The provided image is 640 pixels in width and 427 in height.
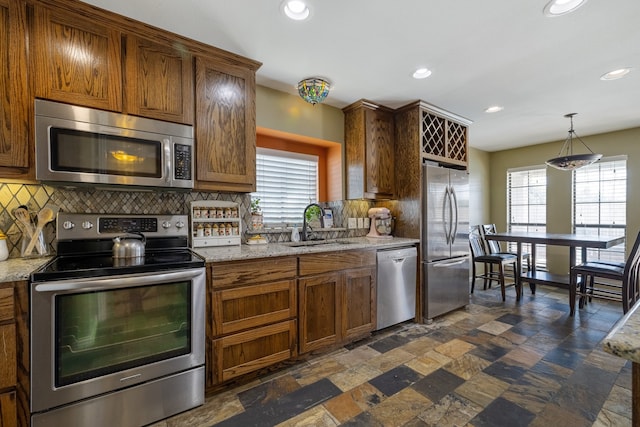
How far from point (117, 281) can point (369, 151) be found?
2547 mm

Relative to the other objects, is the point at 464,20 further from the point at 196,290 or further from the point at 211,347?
the point at 211,347

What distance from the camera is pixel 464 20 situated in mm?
1796

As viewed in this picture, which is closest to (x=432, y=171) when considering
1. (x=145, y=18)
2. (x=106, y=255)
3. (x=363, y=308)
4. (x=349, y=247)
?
(x=349, y=247)

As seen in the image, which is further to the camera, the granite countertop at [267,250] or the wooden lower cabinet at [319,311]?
the wooden lower cabinet at [319,311]

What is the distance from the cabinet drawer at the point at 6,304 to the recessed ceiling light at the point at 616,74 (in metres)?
4.48

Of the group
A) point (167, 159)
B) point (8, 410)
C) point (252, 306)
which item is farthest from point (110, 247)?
point (252, 306)

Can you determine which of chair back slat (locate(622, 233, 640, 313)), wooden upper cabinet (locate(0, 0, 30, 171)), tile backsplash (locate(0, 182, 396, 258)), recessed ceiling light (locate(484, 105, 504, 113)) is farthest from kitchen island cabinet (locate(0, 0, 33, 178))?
chair back slat (locate(622, 233, 640, 313))

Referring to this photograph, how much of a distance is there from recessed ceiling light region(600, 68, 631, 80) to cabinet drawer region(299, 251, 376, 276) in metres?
2.63

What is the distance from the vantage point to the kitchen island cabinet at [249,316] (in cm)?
183

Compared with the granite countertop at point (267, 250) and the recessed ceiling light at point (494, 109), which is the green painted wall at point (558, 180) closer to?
the recessed ceiling light at point (494, 109)

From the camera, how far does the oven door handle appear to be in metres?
1.36

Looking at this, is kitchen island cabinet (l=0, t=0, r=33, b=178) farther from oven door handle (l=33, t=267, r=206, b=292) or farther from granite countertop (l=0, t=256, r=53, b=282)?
oven door handle (l=33, t=267, r=206, b=292)

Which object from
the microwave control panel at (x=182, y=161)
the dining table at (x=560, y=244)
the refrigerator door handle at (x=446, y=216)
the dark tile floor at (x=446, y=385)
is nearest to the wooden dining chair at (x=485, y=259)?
the dining table at (x=560, y=244)

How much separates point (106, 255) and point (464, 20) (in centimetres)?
286
